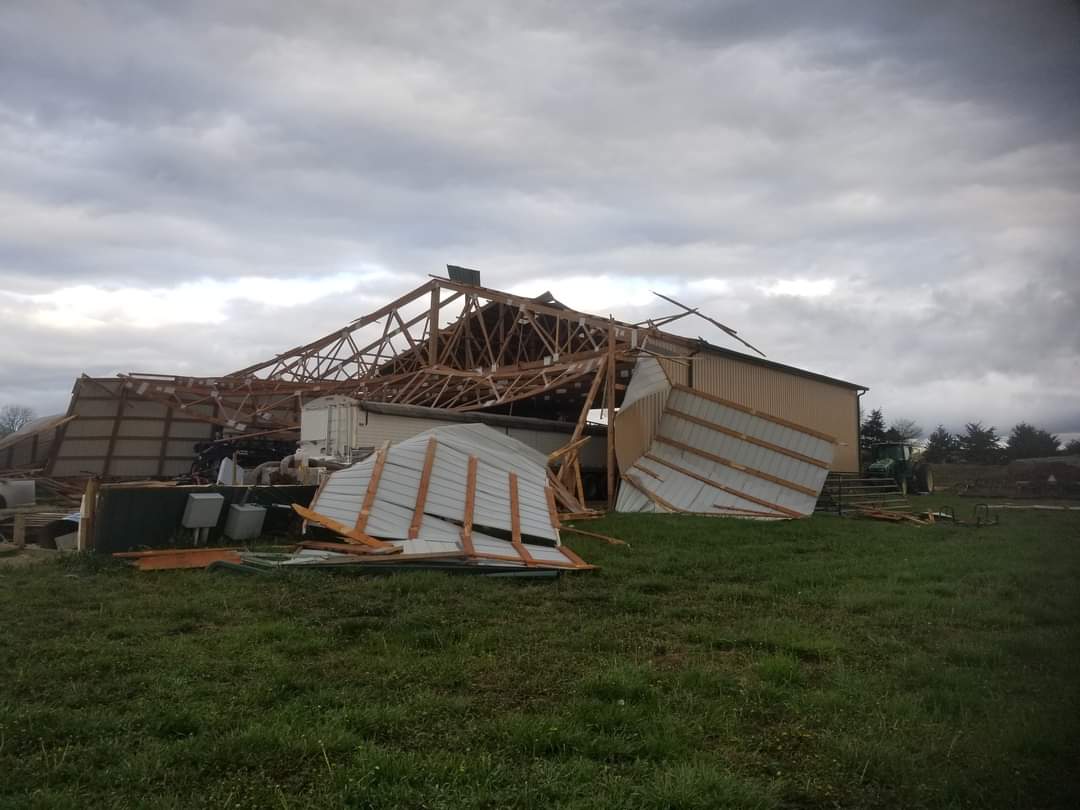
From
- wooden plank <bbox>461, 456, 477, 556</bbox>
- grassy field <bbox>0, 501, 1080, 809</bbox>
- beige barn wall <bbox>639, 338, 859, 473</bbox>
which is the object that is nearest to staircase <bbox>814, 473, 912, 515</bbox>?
beige barn wall <bbox>639, 338, 859, 473</bbox>

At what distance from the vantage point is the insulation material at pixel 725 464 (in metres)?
15.8

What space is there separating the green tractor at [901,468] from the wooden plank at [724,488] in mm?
12090

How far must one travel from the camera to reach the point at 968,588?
773 centimetres

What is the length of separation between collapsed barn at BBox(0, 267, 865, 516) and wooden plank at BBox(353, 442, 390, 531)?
519 cm

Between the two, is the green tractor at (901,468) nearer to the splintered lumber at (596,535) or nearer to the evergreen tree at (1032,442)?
the splintered lumber at (596,535)

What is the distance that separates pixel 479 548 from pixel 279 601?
272cm

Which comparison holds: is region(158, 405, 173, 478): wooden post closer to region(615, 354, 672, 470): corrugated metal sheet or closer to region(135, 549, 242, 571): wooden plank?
region(615, 354, 672, 470): corrugated metal sheet

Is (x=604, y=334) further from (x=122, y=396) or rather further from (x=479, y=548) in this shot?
(x=122, y=396)

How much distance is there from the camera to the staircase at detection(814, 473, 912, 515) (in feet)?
57.5

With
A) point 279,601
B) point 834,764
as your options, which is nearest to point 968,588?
point 834,764

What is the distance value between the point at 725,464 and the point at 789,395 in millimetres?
7915

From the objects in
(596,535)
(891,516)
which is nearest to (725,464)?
(891,516)

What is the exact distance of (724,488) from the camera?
16.1 m

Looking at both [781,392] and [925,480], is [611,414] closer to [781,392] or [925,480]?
[781,392]
